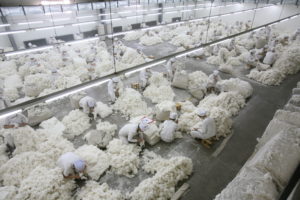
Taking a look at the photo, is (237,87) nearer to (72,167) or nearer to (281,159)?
(281,159)

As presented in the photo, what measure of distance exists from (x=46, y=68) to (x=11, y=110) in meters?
8.51

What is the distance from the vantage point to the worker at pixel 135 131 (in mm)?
5328

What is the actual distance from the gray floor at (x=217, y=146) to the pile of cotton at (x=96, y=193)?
29 cm

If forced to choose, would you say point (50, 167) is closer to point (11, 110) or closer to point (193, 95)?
point (11, 110)

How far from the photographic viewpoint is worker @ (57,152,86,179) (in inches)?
173

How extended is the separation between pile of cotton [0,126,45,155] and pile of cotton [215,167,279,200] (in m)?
5.19

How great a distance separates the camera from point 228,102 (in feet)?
23.7

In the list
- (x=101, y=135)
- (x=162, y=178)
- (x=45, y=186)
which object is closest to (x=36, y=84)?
(x=101, y=135)

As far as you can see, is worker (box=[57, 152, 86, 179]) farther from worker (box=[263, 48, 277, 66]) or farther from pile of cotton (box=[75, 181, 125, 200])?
worker (box=[263, 48, 277, 66])

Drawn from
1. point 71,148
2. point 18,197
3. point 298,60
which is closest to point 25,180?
point 18,197

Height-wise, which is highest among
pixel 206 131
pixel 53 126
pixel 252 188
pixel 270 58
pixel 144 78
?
pixel 252 188

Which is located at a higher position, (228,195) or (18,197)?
(228,195)

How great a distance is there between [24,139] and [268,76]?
10.4 meters

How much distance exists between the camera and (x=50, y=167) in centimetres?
488
